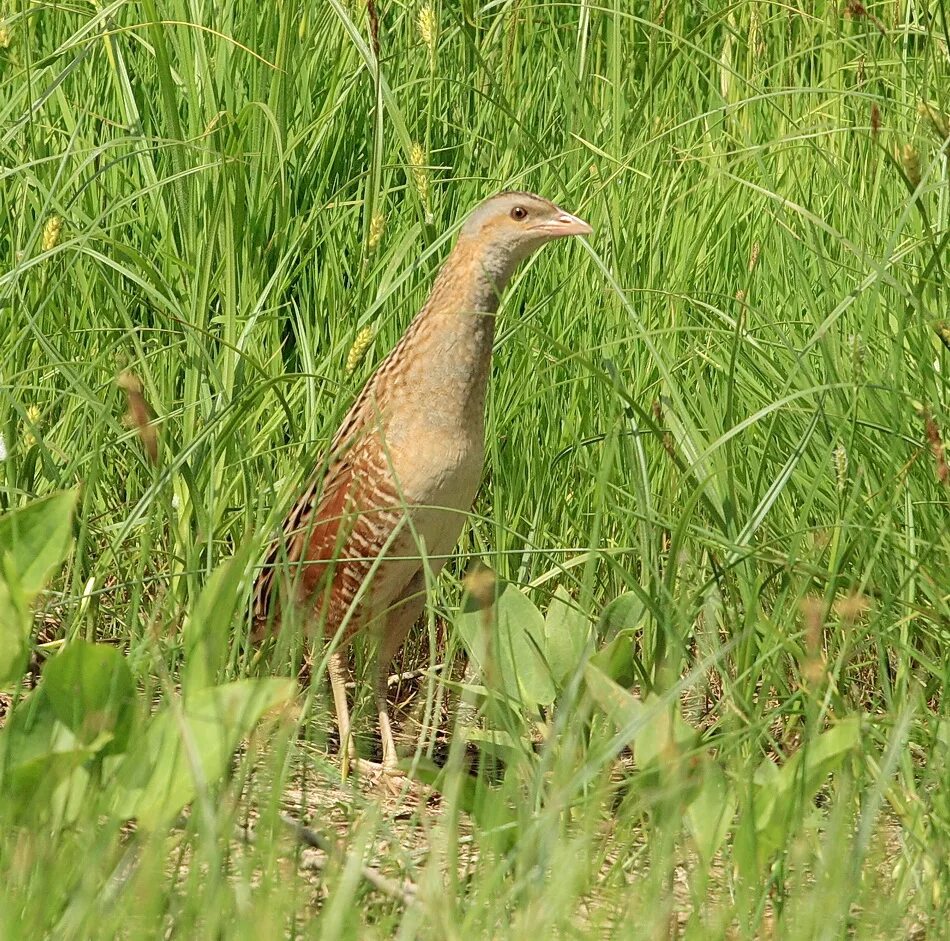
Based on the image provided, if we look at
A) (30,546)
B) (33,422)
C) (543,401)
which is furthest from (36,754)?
(543,401)

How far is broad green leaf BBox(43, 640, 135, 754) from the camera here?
2.62 m

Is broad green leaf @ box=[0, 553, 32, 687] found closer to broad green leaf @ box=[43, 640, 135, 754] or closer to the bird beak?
broad green leaf @ box=[43, 640, 135, 754]

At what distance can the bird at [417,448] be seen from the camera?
3.81 meters

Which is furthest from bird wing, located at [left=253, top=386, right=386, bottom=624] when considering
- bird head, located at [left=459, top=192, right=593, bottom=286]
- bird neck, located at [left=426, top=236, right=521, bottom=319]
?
bird head, located at [left=459, top=192, right=593, bottom=286]

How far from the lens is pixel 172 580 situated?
362cm

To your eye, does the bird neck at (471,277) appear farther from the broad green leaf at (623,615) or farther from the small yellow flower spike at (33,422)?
the small yellow flower spike at (33,422)

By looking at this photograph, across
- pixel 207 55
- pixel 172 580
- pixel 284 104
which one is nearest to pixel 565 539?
pixel 172 580

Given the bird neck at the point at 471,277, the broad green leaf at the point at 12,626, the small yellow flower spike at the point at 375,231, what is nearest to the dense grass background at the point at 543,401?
the small yellow flower spike at the point at 375,231

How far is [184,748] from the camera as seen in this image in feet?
8.30

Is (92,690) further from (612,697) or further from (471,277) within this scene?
(471,277)

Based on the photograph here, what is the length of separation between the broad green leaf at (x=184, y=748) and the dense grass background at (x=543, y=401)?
0.25ft

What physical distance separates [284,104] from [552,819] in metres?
2.74

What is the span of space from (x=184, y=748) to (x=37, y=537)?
0.59 meters

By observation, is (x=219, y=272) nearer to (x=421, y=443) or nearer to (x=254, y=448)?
(x=254, y=448)
